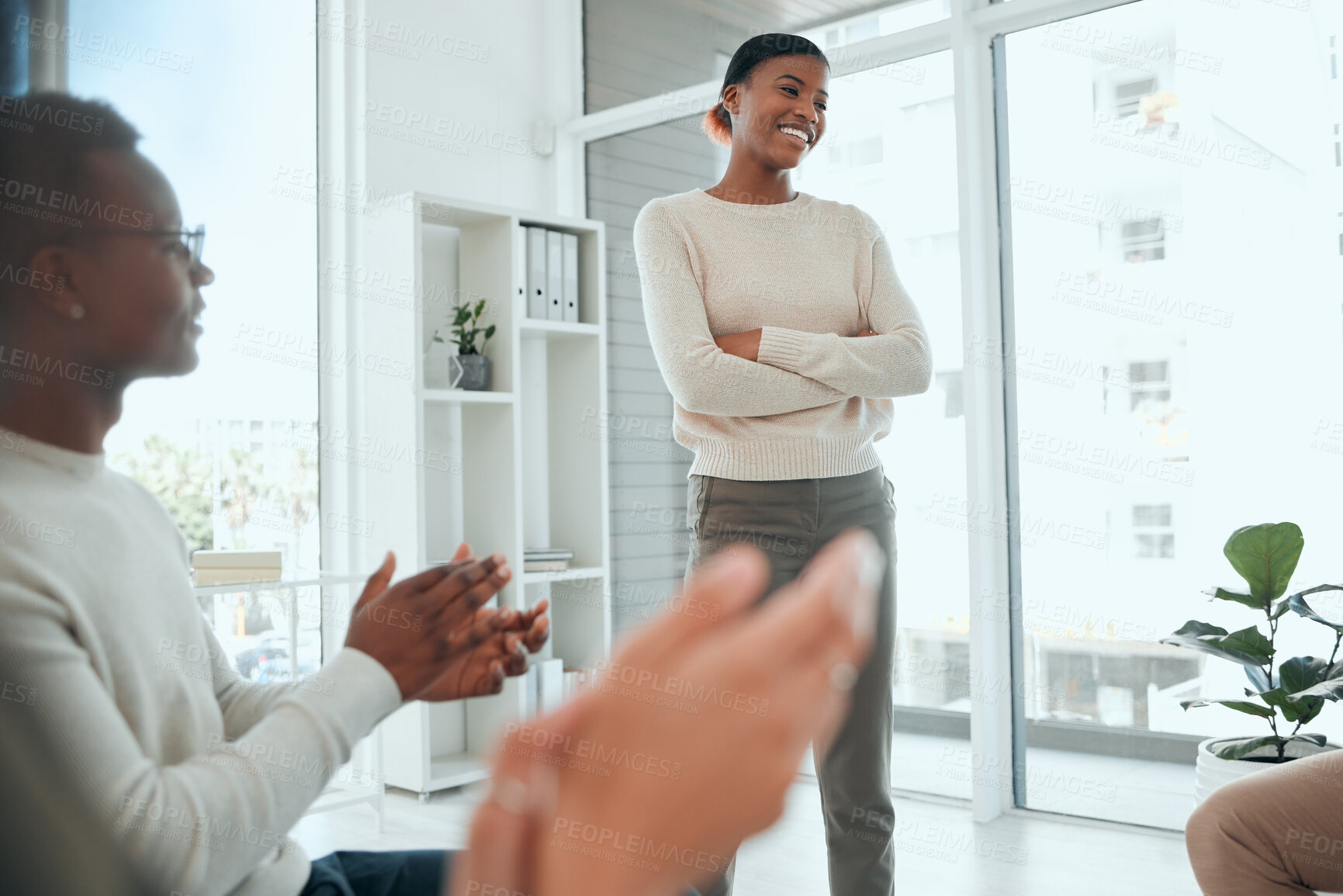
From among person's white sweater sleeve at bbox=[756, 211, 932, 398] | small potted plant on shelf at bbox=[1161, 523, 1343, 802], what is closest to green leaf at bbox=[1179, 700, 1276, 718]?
small potted plant on shelf at bbox=[1161, 523, 1343, 802]

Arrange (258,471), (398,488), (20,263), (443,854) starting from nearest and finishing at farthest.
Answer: (20,263)
(443,854)
(258,471)
(398,488)

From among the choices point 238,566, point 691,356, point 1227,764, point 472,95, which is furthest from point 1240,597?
point 472,95

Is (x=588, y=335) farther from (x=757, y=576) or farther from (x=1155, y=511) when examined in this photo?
(x=757, y=576)

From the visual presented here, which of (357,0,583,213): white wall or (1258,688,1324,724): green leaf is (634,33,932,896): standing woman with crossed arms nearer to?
(1258,688,1324,724): green leaf

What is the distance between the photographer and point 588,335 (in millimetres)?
3445

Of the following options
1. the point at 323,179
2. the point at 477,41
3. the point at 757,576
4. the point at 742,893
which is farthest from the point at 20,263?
the point at 477,41

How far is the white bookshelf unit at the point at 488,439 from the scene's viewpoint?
9.87 ft

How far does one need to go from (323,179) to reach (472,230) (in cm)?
45

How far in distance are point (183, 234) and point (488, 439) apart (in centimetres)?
296

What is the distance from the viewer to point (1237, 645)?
2.09m

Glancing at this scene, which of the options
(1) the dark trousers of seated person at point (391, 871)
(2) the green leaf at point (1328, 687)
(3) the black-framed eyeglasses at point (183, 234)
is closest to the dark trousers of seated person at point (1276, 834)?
(2) the green leaf at point (1328, 687)

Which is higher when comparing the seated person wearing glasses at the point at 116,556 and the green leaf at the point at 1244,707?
the seated person wearing glasses at the point at 116,556

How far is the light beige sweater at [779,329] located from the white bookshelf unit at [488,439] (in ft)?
5.00

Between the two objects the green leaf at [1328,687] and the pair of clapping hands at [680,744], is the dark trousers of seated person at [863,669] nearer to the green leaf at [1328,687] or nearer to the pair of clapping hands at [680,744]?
the green leaf at [1328,687]
